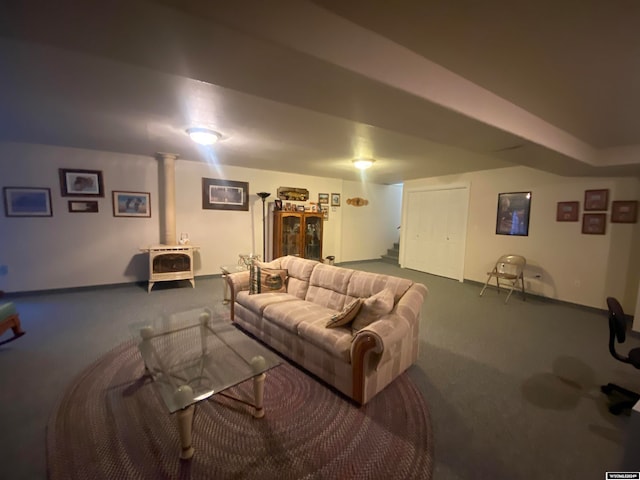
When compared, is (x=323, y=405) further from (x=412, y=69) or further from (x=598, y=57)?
(x=598, y=57)

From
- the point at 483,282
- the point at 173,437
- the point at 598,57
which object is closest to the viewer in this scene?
the point at 598,57

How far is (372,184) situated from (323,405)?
6.31 metres

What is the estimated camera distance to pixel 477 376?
2275mm

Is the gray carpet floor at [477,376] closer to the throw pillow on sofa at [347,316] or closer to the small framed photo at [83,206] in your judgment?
the throw pillow on sofa at [347,316]

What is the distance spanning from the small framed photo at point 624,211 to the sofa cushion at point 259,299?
14.9 feet

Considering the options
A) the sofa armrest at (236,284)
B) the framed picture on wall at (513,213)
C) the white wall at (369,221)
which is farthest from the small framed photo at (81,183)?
the framed picture on wall at (513,213)

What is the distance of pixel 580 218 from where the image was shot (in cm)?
401

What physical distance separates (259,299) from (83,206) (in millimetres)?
3608

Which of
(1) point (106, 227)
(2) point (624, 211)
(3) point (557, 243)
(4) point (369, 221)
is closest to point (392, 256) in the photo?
(4) point (369, 221)

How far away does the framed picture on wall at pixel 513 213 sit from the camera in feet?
15.0

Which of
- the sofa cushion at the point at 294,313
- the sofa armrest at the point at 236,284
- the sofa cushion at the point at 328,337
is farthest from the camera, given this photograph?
the sofa armrest at the point at 236,284

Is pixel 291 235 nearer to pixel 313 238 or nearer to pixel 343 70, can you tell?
pixel 313 238

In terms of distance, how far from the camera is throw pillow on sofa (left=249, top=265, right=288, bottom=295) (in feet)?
10.2

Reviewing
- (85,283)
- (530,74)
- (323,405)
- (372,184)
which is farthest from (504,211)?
(85,283)
